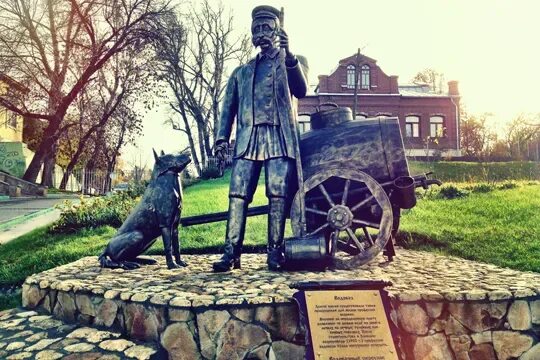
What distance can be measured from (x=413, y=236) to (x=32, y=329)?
20.2 feet

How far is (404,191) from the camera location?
16.6ft

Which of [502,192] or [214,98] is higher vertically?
[214,98]

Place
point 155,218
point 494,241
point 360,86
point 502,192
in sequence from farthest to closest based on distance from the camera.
Answer: point 360,86, point 502,192, point 494,241, point 155,218

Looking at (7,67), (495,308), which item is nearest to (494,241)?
(495,308)

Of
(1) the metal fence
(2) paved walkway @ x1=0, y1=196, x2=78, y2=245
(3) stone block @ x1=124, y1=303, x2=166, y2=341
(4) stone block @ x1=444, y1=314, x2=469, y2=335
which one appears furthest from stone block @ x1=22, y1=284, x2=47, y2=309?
(1) the metal fence

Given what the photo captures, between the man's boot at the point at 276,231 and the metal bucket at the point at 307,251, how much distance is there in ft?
0.73

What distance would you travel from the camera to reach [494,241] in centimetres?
792

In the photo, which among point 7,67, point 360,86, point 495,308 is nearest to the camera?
point 495,308

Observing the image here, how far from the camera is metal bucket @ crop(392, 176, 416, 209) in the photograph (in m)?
5.01

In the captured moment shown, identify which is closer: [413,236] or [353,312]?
[353,312]

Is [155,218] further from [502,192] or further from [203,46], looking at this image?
[203,46]

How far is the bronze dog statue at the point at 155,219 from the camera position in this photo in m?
5.16

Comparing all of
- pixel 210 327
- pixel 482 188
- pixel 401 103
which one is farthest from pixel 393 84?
pixel 210 327

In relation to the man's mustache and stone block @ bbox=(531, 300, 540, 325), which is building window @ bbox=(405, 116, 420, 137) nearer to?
the man's mustache
